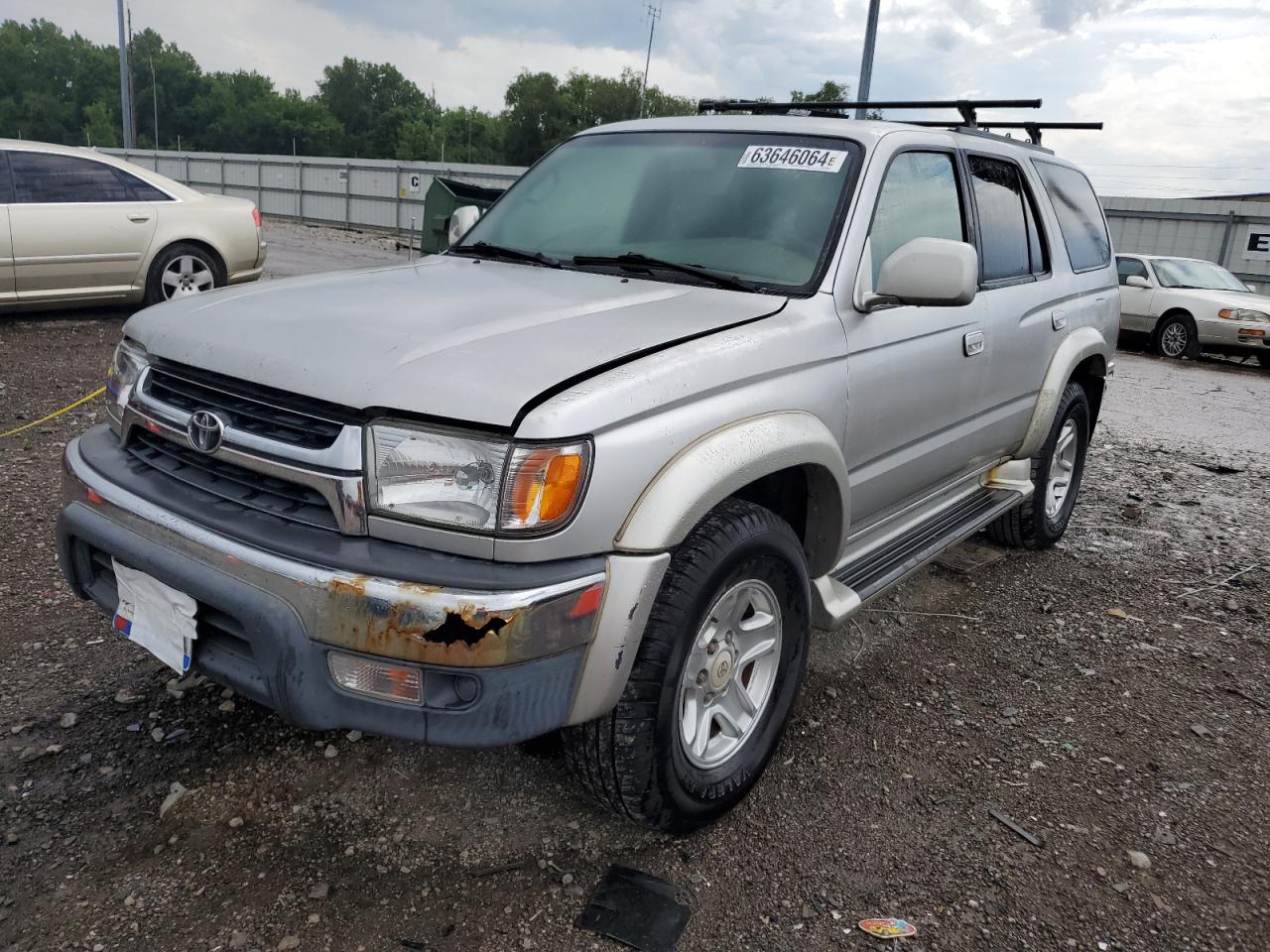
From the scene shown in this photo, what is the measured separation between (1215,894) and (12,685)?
11.6 ft

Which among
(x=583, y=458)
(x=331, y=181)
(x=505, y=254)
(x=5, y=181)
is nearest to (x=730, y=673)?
(x=583, y=458)

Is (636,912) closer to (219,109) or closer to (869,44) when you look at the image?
(869,44)

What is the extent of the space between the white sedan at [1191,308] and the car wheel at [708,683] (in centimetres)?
1361

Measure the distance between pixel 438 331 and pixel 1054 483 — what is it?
3.84 metres

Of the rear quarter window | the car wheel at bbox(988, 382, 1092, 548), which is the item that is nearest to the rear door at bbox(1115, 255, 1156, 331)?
the car wheel at bbox(988, 382, 1092, 548)

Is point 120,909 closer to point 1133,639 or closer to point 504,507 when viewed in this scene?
point 504,507

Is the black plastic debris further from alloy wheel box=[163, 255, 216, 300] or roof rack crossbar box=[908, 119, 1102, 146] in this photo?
alloy wheel box=[163, 255, 216, 300]

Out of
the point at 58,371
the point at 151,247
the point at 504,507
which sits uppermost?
the point at 504,507

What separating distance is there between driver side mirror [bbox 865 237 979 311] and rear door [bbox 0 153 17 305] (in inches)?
305

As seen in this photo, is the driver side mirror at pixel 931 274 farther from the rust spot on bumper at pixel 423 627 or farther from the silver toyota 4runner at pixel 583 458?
the rust spot on bumper at pixel 423 627

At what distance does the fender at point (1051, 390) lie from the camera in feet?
14.6

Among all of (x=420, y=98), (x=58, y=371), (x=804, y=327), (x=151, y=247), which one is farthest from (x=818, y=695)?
(x=420, y=98)

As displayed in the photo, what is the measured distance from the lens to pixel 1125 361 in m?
13.8

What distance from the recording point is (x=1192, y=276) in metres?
14.8
